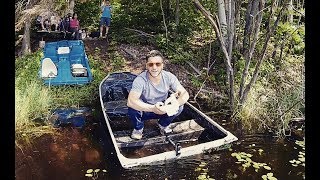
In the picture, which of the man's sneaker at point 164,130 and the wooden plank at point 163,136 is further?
the man's sneaker at point 164,130

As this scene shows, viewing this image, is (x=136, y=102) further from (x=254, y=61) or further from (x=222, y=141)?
(x=254, y=61)

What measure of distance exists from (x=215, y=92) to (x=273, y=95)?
4.36 ft

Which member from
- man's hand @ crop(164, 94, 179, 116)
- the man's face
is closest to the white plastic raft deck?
man's hand @ crop(164, 94, 179, 116)


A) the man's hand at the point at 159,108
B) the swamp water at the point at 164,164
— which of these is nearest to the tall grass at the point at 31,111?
the swamp water at the point at 164,164

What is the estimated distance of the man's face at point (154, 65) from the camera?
18.1 feet

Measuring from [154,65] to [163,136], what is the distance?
109 cm

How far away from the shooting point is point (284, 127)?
6906 mm

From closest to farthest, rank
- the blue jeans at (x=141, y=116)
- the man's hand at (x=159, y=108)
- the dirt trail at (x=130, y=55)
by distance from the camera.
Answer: the man's hand at (x=159, y=108), the blue jeans at (x=141, y=116), the dirt trail at (x=130, y=55)

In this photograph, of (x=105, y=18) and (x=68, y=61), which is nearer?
(x=68, y=61)

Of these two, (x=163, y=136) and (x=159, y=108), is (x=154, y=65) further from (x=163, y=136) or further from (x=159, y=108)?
(x=163, y=136)

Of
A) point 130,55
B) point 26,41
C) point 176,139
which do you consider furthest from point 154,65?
point 26,41

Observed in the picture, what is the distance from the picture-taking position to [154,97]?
5.86m

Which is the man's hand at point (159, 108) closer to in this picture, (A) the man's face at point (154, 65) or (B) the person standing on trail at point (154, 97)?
(B) the person standing on trail at point (154, 97)
